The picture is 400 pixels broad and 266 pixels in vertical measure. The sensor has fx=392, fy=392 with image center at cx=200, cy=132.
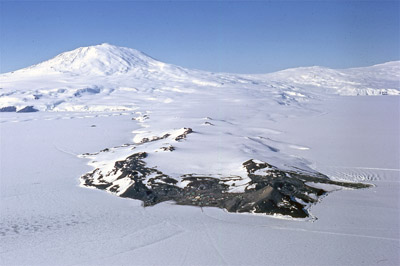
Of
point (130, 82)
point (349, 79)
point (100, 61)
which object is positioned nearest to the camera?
point (130, 82)

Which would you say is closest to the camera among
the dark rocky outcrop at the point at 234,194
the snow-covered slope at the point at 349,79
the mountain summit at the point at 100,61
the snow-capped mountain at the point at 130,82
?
the dark rocky outcrop at the point at 234,194

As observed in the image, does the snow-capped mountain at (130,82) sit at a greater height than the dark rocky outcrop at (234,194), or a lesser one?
greater

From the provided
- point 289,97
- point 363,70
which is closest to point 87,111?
point 289,97

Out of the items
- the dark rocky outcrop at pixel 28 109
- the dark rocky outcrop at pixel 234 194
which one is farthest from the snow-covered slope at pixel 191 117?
the dark rocky outcrop at pixel 28 109

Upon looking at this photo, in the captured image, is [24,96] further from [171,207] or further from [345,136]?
[171,207]

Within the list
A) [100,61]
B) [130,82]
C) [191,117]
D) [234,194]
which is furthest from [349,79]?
[234,194]

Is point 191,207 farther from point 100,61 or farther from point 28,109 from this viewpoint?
point 100,61

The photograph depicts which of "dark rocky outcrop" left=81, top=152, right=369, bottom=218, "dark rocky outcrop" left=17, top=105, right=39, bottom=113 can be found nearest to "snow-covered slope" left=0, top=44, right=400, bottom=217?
"dark rocky outcrop" left=81, top=152, right=369, bottom=218

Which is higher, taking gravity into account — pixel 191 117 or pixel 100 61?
pixel 100 61

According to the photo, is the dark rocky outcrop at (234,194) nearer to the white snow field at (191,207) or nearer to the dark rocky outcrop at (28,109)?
the white snow field at (191,207)

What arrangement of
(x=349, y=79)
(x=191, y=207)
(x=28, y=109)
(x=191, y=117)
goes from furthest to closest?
(x=349, y=79), (x=28, y=109), (x=191, y=117), (x=191, y=207)
